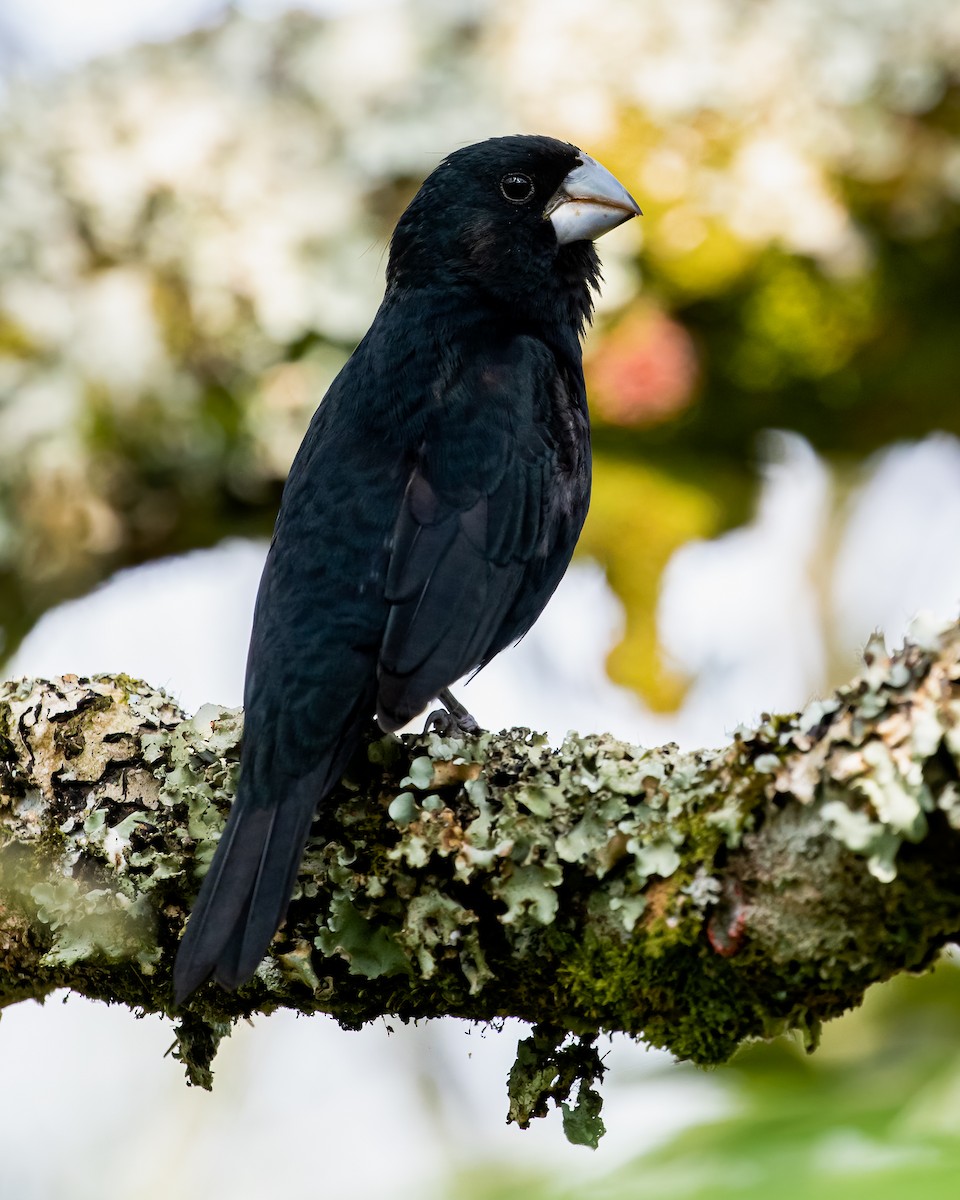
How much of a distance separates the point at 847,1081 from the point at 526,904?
0.78 metres

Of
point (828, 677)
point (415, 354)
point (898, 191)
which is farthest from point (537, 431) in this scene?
point (828, 677)

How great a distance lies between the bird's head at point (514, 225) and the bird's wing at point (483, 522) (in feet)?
0.83

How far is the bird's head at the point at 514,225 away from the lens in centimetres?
355

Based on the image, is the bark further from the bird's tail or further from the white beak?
the white beak

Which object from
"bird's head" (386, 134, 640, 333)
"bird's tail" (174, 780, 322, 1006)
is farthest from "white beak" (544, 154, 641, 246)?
"bird's tail" (174, 780, 322, 1006)

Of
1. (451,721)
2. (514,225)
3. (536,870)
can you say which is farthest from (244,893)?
(514,225)

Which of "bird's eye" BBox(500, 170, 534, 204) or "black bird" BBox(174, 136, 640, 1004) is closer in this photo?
"black bird" BBox(174, 136, 640, 1004)

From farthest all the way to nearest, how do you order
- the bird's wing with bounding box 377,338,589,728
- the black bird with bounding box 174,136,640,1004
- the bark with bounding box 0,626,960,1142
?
the bird's wing with bounding box 377,338,589,728
the black bird with bounding box 174,136,640,1004
the bark with bounding box 0,626,960,1142

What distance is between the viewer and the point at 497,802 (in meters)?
2.34

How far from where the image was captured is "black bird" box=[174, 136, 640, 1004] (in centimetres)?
248

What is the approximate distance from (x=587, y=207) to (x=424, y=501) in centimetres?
106

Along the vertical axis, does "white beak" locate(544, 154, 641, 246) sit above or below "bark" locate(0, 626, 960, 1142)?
above

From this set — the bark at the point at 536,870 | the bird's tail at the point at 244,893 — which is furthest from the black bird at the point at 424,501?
the bark at the point at 536,870

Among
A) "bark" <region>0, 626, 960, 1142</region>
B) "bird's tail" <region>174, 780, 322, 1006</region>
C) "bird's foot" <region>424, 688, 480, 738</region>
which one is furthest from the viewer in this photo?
"bird's foot" <region>424, 688, 480, 738</region>
